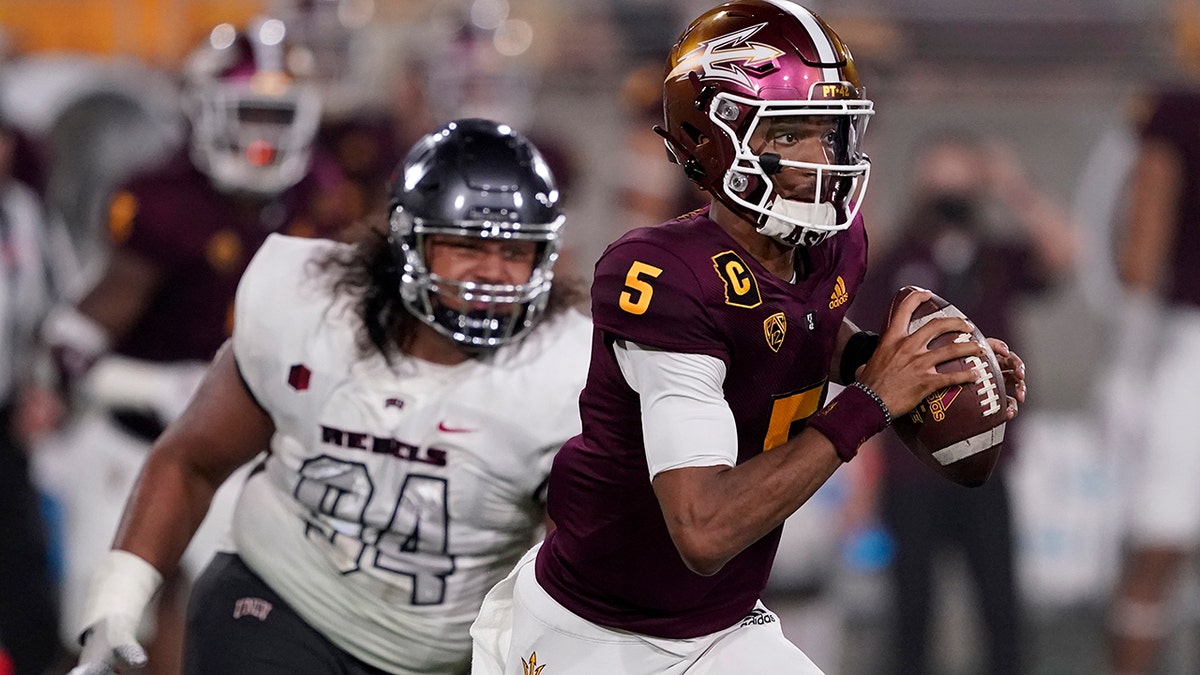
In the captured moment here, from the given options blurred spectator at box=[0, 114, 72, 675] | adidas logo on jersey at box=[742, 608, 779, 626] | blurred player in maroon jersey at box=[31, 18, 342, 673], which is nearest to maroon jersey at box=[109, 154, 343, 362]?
blurred player in maroon jersey at box=[31, 18, 342, 673]

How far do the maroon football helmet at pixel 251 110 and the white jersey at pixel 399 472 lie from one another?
6.10 feet

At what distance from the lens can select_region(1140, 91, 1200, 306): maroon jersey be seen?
5094mm

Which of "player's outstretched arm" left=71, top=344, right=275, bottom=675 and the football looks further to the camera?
"player's outstretched arm" left=71, top=344, right=275, bottom=675

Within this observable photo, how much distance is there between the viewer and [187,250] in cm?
434

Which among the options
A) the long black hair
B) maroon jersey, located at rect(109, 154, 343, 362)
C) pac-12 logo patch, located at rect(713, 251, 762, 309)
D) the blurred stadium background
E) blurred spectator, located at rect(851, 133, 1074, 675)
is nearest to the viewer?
pac-12 logo patch, located at rect(713, 251, 762, 309)

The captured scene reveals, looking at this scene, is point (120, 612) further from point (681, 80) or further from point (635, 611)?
point (681, 80)

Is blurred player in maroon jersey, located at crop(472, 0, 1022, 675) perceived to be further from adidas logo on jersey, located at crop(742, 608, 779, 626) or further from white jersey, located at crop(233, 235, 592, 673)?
white jersey, located at crop(233, 235, 592, 673)

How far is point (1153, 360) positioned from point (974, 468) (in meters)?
3.51

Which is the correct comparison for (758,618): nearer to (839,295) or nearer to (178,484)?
(839,295)

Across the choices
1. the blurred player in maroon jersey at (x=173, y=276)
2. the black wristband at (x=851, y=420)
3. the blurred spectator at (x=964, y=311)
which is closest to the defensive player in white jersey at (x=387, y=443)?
the black wristband at (x=851, y=420)

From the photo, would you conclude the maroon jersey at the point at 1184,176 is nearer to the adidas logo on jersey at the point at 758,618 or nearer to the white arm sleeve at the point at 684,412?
the adidas logo on jersey at the point at 758,618

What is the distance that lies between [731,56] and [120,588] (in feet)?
3.91

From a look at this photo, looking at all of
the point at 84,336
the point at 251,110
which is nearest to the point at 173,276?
the point at 84,336

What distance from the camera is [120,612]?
253 centimetres
